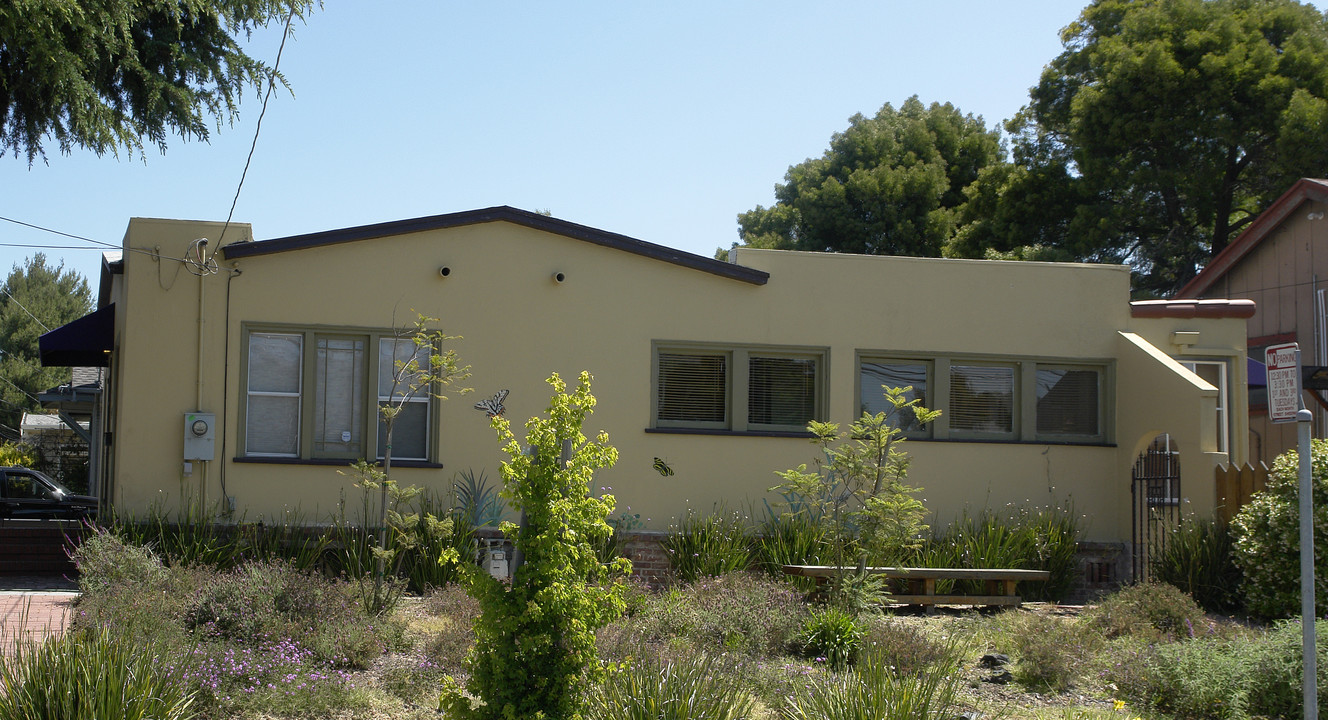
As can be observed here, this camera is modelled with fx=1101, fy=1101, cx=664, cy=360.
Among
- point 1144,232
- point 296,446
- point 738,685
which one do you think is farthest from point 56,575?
point 1144,232

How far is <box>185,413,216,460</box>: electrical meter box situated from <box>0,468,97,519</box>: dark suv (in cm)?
697

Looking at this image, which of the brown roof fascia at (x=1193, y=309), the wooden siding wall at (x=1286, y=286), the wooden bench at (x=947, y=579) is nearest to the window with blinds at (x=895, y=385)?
the wooden bench at (x=947, y=579)

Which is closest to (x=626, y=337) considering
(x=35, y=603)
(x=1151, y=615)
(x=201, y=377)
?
(x=201, y=377)

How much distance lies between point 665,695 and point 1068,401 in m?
9.08

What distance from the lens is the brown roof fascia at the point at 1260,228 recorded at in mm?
18219

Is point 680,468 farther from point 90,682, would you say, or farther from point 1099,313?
point 90,682

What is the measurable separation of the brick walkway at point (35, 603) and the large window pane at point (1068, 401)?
10.6 meters

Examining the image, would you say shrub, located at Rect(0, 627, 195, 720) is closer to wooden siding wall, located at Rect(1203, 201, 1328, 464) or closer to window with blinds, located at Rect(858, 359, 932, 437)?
window with blinds, located at Rect(858, 359, 932, 437)

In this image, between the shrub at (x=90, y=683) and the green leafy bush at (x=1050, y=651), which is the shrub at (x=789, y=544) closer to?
the green leafy bush at (x=1050, y=651)

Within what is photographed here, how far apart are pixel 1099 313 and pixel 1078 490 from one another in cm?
220

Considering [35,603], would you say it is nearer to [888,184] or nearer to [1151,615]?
[1151,615]

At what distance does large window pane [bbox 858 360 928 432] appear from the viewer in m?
13.2

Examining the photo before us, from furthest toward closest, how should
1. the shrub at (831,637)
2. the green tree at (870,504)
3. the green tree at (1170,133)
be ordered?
1. the green tree at (1170,133)
2. the green tree at (870,504)
3. the shrub at (831,637)

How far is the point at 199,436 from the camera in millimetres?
11445
